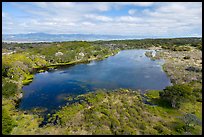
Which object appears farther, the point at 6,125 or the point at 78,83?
the point at 78,83

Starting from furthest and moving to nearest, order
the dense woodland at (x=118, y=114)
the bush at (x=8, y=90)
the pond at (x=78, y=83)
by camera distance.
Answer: the pond at (x=78, y=83)
the bush at (x=8, y=90)
the dense woodland at (x=118, y=114)

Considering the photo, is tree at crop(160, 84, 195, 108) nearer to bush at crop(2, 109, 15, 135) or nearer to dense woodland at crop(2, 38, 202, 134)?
dense woodland at crop(2, 38, 202, 134)

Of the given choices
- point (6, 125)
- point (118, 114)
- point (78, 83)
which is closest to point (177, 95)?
point (118, 114)

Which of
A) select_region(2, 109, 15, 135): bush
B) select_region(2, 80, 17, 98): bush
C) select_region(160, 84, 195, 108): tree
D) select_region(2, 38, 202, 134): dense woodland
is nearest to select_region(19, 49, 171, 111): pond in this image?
select_region(2, 80, 17, 98): bush

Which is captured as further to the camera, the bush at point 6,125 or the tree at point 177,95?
the tree at point 177,95

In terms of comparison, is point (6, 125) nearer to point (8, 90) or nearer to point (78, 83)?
point (8, 90)

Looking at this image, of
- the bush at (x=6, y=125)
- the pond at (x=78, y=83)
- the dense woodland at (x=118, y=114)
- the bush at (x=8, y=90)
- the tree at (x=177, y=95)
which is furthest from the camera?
the pond at (x=78, y=83)

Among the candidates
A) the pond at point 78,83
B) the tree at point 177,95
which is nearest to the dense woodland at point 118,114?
the tree at point 177,95

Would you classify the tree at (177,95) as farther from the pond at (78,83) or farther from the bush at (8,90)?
the bush at (8,90)

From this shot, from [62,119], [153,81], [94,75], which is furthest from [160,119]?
[94,75]

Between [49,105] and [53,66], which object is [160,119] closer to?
[49,105]

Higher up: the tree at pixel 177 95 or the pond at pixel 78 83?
the tree at pixel 177 95
